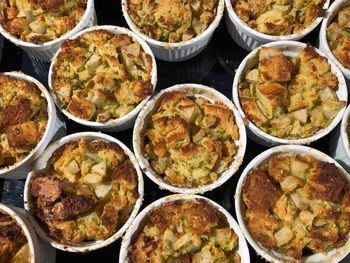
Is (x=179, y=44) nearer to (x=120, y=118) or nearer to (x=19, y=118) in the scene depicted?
(x=120, y=118)

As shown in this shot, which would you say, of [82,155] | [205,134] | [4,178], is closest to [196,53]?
[205,134]

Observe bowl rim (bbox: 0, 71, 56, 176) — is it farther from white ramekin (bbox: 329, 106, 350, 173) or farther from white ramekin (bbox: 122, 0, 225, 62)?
white ramekin (bbox: 329, 106, 350, 173)

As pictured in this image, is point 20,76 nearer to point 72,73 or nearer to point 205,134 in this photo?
point 72,73

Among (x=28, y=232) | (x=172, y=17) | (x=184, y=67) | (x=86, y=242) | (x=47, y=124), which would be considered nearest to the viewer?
(x=28, y=232)

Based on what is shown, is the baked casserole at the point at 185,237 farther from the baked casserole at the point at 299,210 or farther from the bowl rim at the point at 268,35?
the bowl rim at the point at 268,35

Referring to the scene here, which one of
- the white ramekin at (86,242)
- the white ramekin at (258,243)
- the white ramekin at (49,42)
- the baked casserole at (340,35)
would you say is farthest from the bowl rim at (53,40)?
the baked casserole at (340,35)

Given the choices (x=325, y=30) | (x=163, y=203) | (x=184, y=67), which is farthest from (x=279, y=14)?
(x=163, y=203)

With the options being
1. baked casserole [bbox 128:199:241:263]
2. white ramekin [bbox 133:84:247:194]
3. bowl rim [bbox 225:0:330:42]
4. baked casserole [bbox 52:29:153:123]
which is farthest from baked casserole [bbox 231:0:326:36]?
baked casserole [bbox 128:199:241:263]
